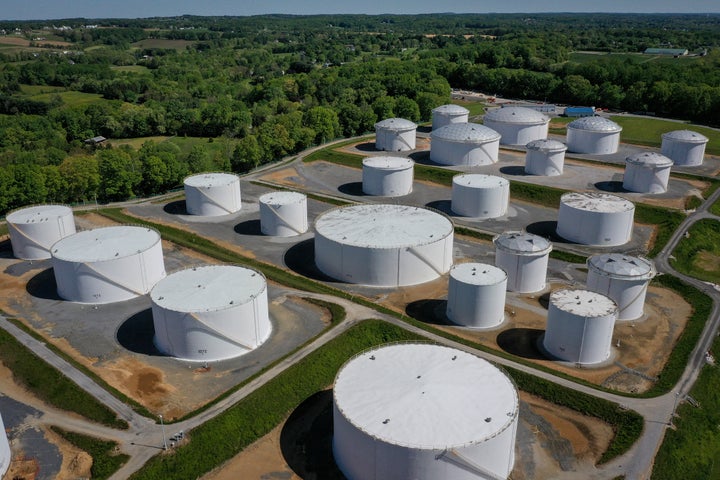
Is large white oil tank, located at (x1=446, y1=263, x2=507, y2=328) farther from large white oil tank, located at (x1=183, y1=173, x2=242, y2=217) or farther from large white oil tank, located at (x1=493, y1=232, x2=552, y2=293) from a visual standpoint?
large white oil tank, located at (x1=183, y1=173, x2=242, y2=217)

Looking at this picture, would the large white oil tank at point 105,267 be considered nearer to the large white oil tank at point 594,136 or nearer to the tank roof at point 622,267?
the tank roof at point 622,267

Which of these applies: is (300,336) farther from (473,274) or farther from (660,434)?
(660,434)

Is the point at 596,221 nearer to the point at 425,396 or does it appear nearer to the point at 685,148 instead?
the point at 425,396

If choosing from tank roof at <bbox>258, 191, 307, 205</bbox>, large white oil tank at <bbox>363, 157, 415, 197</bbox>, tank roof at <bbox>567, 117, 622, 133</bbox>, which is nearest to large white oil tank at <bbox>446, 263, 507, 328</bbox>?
tank roof at <bbox>258, 191, 307, 205</bbox>

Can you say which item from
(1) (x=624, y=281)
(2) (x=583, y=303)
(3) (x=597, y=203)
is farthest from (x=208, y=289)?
(3) (x=597, y=203)

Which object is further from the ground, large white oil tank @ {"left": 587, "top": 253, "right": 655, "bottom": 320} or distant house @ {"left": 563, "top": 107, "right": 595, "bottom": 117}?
distant house @ {"left": 563, "top": 107, "right": 595, "bottom": 117}

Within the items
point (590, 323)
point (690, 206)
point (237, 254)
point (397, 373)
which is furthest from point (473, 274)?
point (690, 206)
